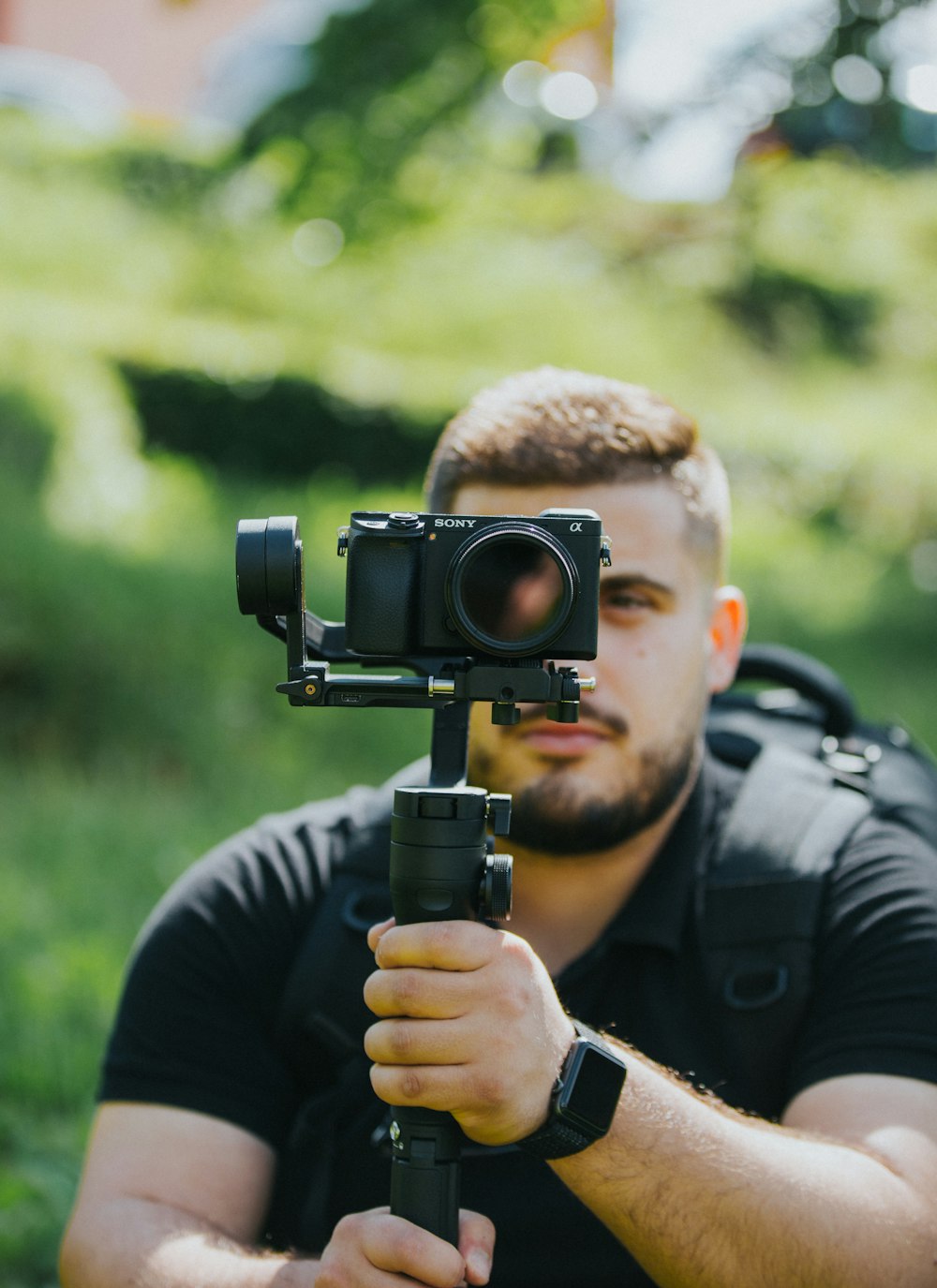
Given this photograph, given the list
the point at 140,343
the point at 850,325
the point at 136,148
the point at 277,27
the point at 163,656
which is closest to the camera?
the point at 163,656

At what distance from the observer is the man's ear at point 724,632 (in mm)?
2688

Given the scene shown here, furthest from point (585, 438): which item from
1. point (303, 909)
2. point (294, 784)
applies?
point (294, 784)

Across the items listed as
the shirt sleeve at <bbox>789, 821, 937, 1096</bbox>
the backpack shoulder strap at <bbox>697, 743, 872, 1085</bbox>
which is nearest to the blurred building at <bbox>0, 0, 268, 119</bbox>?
the backpack shoulder strap at <bbox>697, 743, 872, 1085</bbox>

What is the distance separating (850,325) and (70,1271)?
1929cm

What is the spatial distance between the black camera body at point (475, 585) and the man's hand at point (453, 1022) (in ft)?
1.10

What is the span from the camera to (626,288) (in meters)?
18.5

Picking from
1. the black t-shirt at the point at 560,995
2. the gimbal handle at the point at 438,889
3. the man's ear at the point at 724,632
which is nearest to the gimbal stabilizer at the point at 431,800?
the gimbal handle at the point at 438,889

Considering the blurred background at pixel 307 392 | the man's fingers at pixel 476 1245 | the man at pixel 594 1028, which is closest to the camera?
the man's fingers at pixel 476 1245

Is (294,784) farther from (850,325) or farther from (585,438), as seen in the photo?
(850,325)

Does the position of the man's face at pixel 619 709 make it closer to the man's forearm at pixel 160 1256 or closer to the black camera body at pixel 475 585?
the black camera body at pixel 475 585

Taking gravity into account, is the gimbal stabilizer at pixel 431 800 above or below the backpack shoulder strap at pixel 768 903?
above

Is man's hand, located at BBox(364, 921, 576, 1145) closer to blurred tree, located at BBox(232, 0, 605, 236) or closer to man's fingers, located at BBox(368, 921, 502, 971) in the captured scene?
man's fingers, located at BBox(368, 921, 502, 971)

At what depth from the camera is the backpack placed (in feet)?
7.33

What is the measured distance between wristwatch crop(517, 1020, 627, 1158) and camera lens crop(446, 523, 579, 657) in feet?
1.65
